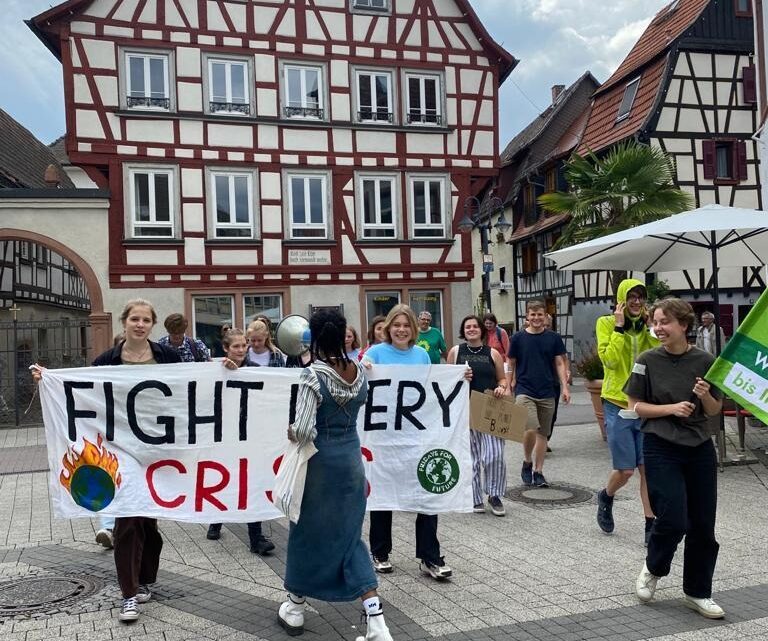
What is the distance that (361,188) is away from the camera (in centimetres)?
2311

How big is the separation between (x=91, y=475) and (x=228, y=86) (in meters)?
18.3

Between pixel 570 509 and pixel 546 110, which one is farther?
pixel 546 110

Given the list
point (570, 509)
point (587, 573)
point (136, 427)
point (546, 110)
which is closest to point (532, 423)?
point (570, 509)

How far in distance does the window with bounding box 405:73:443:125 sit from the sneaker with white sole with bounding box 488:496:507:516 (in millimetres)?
17827

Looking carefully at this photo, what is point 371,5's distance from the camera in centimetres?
2341

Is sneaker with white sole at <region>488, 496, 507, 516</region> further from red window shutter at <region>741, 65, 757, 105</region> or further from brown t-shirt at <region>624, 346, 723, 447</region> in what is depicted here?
red window shutter at <region>741, 65, 757, 105</region>

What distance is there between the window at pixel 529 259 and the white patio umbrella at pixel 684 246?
2473 centimetres

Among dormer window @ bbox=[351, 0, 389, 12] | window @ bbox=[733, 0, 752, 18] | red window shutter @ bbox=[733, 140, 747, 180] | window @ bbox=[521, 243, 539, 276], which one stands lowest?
window @ bbox=[521, 243, 539, 276]

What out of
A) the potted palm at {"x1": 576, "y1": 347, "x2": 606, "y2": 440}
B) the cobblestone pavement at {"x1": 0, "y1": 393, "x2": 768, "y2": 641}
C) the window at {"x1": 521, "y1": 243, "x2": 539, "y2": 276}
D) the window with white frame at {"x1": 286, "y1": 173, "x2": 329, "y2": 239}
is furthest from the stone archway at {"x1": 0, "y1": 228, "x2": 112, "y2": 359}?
the window at {"x1": 521, "y1": 243, "x2": 539, "y2": 276}

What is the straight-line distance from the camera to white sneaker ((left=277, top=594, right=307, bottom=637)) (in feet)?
14.8

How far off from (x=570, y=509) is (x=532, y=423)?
→ 1108 mm

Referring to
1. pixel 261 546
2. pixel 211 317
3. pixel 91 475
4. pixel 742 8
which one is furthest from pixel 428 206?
pixel 91 475

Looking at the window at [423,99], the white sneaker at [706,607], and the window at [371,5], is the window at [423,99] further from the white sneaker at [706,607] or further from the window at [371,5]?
the white sneaker at [706,607]

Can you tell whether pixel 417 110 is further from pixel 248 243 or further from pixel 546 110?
pixel 546 110
